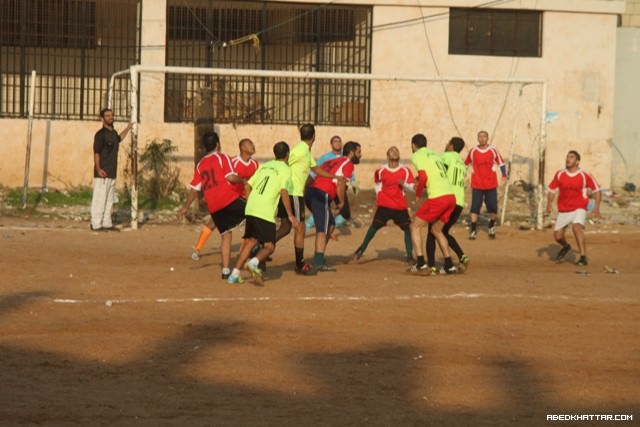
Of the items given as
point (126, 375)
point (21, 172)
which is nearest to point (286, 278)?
point (126, 375)

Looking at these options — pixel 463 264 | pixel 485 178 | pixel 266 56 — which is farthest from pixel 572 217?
pixel 266 56

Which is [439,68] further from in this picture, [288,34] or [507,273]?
[507,273]

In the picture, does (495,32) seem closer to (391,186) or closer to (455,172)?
(391,186)

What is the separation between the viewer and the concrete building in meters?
23.1

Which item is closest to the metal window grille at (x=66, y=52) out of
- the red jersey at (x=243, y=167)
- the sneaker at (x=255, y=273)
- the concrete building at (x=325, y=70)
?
the concrete building at (x=325, y=70)

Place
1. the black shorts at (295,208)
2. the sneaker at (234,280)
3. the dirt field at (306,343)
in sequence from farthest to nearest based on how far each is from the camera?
the black shorts at (295,208), the sneaker at (234,280), the dirt field at (306,343)

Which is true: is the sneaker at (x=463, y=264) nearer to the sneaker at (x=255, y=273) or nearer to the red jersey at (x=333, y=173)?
the red jersey at (x=333, y=173)

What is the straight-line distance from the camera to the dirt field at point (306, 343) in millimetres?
8141

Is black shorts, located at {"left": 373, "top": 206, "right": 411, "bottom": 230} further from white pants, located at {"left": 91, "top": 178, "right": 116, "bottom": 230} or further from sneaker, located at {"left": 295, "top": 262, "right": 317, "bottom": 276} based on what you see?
white pants, located at {"left": 91, "top": 178, "right": 116, "bottom": 230}

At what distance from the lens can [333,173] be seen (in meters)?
15.6

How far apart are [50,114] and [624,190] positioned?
40.7ft

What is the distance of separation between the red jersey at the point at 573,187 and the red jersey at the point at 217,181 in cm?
482

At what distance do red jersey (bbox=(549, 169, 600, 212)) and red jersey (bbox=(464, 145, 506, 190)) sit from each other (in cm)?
316

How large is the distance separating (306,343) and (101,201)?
9296 mm
